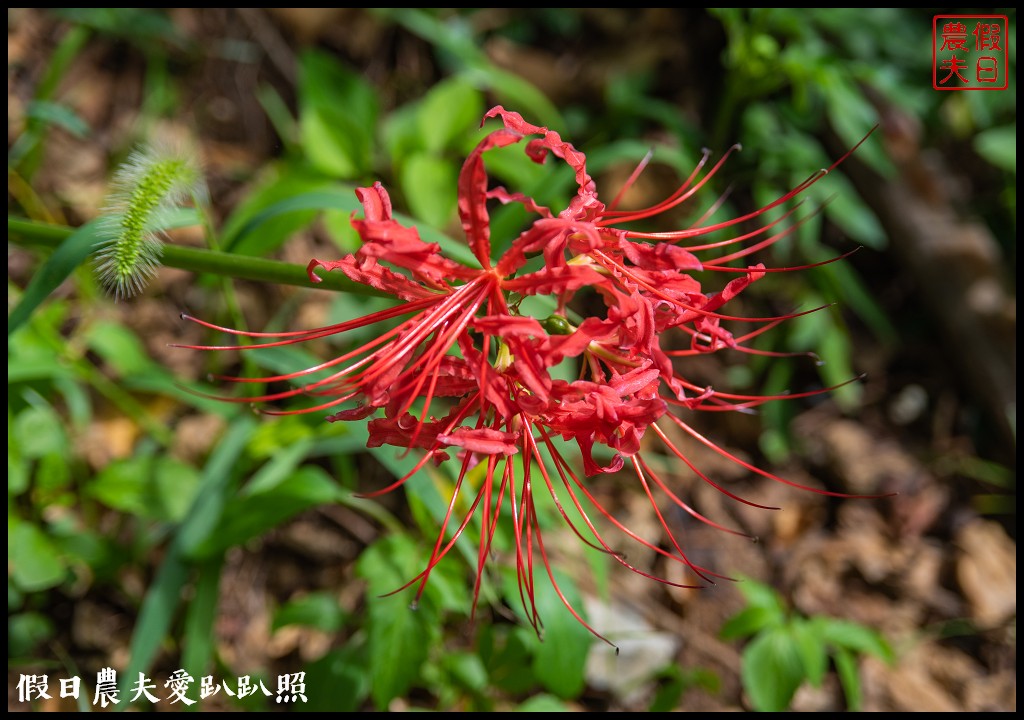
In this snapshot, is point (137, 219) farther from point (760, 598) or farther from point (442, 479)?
point (760, 598)

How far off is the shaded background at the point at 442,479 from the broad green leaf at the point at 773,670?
0.04 feet

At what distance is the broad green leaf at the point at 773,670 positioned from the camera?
152cm

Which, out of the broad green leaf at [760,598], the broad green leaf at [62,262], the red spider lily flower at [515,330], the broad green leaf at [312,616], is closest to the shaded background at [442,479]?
the broad green leaf at [312,616]

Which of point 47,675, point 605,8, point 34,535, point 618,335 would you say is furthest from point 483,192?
point 605,8

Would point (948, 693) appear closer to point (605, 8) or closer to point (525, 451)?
point (525, 451)

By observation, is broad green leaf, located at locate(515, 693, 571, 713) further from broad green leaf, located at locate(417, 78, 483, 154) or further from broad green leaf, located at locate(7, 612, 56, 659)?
broad green leaf, located at locate(417, 78, 483, 154)

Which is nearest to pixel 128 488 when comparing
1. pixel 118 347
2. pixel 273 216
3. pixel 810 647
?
pixel 118 347

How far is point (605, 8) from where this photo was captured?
2791mm

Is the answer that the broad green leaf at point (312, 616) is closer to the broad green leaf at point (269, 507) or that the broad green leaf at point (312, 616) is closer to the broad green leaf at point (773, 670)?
the broad green leaf at point (269, 507)

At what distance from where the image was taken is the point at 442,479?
70.9 inches

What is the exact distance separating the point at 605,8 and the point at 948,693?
2.35 metres

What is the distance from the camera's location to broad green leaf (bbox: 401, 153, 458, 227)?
1.71m

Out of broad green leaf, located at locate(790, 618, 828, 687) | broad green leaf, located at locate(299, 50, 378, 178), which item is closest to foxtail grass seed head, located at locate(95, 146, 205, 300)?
broad green leaf, located at locate(299, 50, 378, 178)

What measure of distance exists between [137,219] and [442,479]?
0.94 meters
